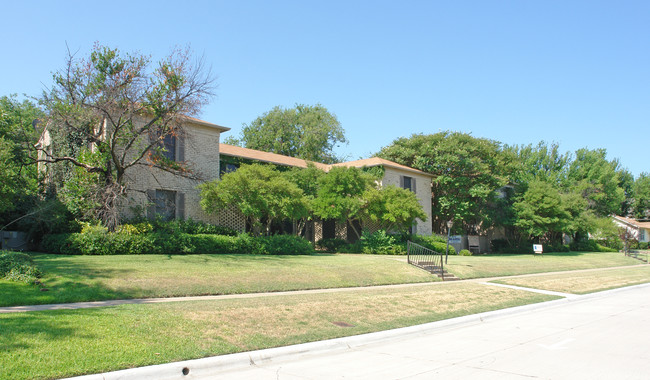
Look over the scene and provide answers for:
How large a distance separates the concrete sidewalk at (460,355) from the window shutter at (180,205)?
15.6 metres

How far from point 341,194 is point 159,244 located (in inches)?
441

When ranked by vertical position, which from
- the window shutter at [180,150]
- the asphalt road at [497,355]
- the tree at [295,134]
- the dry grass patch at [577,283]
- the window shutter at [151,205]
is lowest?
the dry grass patch at [577,283]

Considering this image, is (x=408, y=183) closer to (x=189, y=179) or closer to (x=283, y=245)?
(x=283, y=245)

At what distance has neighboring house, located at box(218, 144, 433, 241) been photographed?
2478 cm

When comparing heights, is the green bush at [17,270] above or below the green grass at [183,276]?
above

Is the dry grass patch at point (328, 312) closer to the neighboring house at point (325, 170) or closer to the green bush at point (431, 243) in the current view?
the neighboring house at point (325, 170)

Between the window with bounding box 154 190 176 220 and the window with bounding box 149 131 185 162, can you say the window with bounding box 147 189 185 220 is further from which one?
the window with bounding box 149 131 185 162

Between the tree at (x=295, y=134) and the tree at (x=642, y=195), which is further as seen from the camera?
the tree at (x=642, y=195)

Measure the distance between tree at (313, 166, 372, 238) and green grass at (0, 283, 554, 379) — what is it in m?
12.5

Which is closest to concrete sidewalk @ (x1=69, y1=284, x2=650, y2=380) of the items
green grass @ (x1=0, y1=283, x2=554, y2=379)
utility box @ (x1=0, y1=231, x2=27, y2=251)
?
green grass @ (x1=0, y1=283, x2=554, y2=379)

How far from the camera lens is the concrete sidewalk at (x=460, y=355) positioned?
5.97 meters

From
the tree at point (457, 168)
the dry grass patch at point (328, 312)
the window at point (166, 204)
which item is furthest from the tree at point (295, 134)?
the dry grass patch at point (328, 312)

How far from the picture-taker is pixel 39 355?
18.8ft

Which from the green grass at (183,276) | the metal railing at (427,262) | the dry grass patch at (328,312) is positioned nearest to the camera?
the dry grass patch at (328,312)
